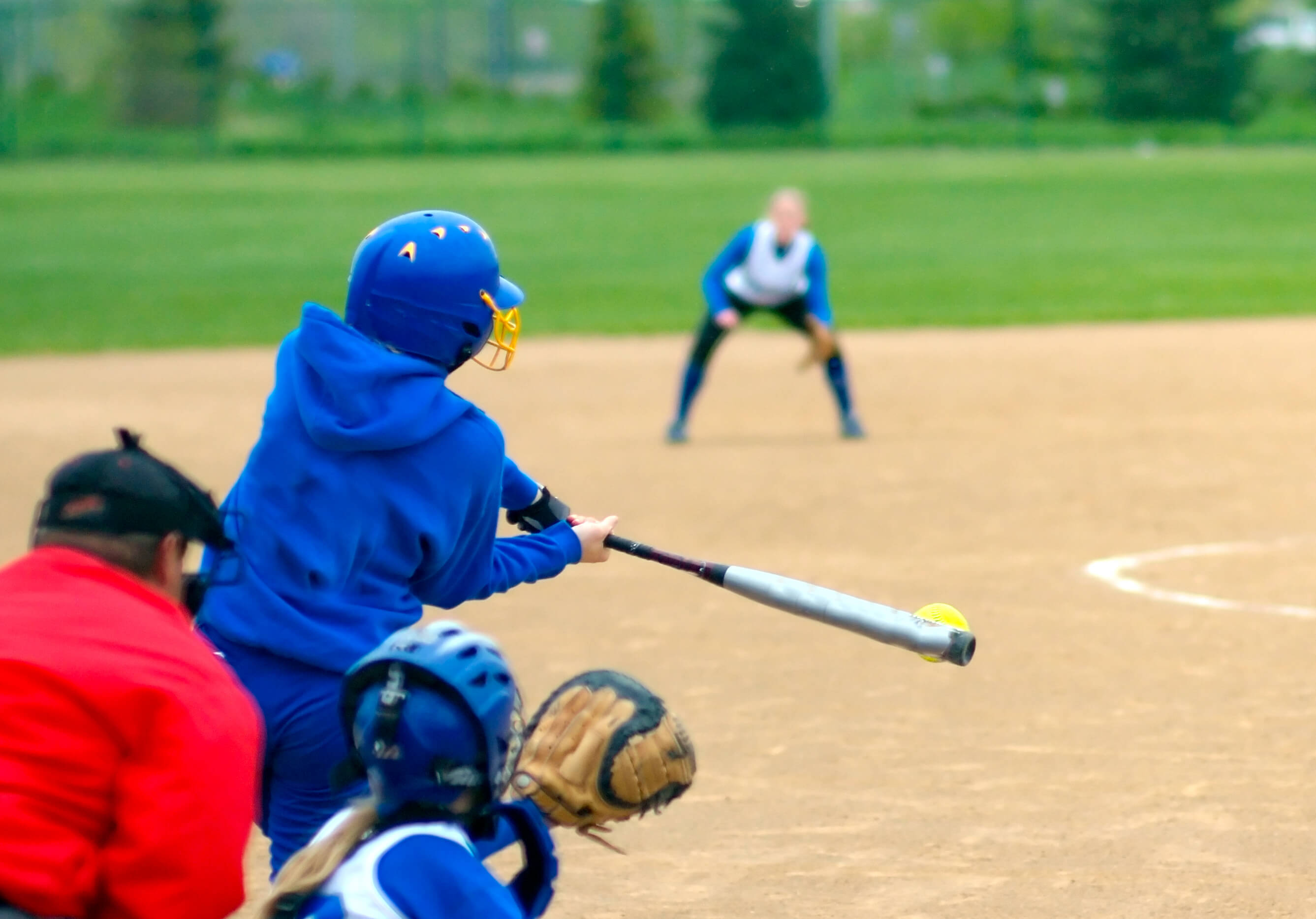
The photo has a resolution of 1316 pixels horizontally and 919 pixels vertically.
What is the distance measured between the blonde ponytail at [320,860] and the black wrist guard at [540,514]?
149cm

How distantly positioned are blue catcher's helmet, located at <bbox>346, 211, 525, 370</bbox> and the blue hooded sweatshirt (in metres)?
0.12

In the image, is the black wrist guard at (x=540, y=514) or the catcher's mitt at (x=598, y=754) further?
the black wrist guard at (x=540, y=514)

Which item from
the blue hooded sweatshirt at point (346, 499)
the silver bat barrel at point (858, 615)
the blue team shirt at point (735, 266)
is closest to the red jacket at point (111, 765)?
the blue hooded sweatshirt at point (346, 499)

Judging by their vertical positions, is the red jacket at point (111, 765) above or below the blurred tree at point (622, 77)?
below

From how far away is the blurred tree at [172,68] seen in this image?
2126 inches

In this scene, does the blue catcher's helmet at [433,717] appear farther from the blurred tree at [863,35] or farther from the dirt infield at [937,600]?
the blurred tree at [863,35]

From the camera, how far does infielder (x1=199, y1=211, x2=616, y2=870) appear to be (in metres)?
3.56

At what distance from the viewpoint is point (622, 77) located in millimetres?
56312

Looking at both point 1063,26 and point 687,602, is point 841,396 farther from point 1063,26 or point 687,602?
point 1063,26

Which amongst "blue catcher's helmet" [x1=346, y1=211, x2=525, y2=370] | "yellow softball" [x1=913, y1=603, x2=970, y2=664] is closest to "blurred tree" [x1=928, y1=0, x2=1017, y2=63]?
"yellow softball" [x1=913, y1=603, x2=970, y2=664]

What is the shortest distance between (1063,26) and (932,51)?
447 cm

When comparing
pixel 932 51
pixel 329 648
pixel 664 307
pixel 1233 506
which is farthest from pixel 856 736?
pixel 932 51

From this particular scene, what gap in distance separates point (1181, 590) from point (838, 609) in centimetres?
486

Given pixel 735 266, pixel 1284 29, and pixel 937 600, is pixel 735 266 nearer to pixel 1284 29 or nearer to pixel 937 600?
pixel 937 600
